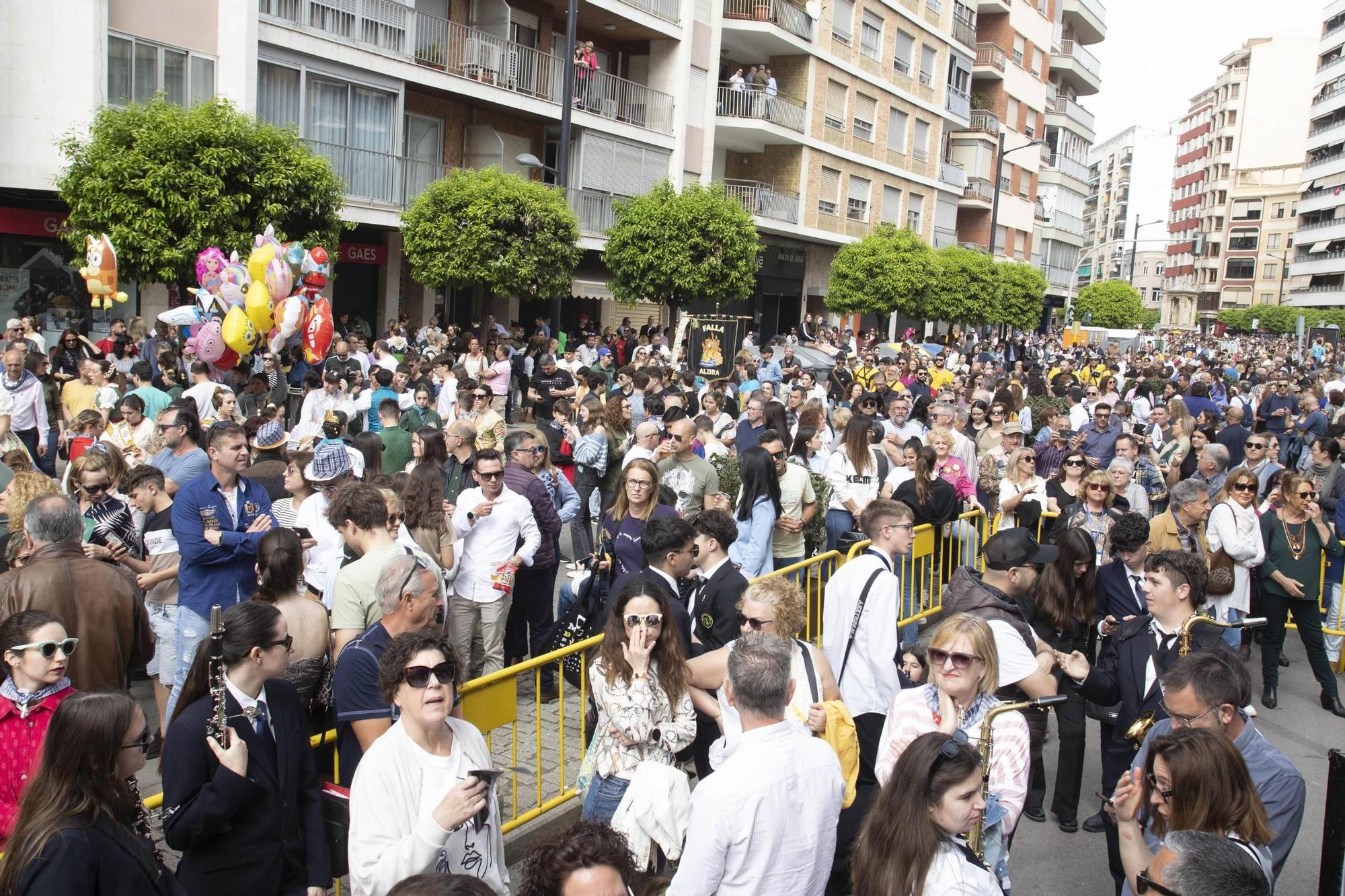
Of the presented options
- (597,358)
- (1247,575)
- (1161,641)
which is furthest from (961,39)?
(1161,641)

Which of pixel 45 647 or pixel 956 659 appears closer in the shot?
pixel 45 647

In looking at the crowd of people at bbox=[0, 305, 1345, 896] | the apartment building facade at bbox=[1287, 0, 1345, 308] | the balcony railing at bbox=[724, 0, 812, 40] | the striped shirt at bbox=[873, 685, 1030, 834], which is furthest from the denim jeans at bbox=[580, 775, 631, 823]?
the apartment building facade at bbox=[1287, 0, 1345, 308]

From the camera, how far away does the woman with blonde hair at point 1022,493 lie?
27.9 ft

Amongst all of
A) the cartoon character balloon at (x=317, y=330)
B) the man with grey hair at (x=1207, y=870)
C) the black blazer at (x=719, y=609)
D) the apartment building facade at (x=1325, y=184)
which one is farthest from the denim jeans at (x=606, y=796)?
the apartment building facade at (x=1325, y=184)

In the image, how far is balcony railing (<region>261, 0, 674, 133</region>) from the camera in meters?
19.9

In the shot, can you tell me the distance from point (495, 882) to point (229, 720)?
3.31 feet

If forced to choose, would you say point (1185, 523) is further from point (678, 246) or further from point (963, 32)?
point (963, 32)

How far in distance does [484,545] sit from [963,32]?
41.7m

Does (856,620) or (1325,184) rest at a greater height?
(1325,184)

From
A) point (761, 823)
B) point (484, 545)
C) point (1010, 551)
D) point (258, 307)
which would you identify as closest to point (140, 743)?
point (761, 823)

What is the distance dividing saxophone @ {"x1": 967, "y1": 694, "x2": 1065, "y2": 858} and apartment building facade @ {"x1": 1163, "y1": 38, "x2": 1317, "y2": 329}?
10156 cm

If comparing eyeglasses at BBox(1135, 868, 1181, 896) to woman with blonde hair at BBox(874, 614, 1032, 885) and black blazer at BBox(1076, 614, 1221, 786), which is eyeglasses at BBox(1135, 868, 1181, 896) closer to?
woman with blonde hair at BBox(874, 614, 1032, 885)

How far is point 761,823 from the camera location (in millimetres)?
3215

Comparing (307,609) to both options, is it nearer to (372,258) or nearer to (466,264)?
(466,264)
